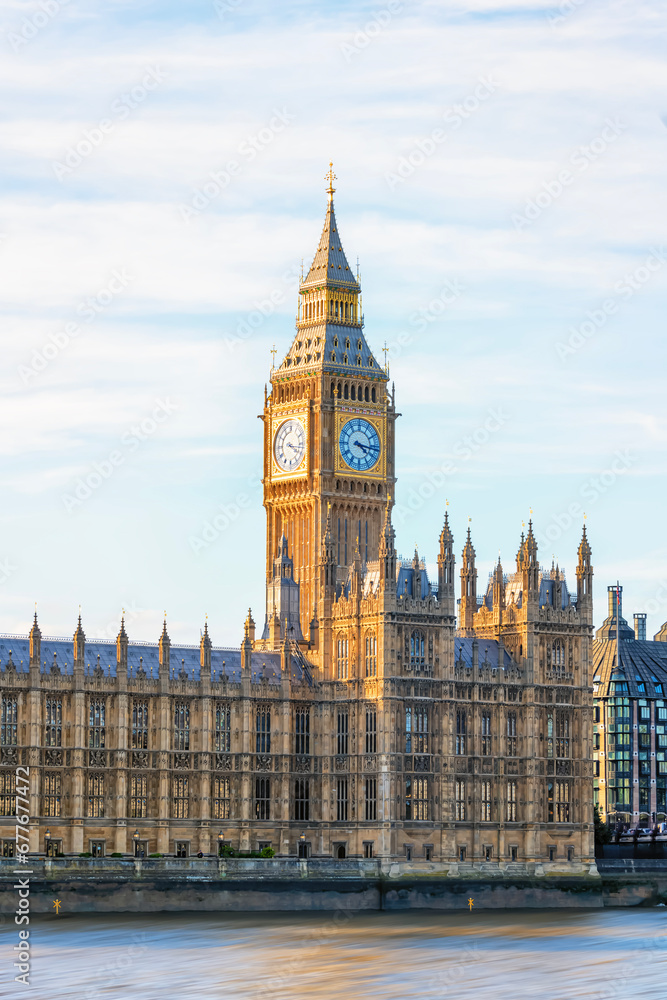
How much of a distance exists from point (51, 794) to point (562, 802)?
39789 mm

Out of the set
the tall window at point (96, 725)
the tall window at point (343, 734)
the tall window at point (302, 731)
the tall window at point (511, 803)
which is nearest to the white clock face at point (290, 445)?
the tall window at point (302, 731)

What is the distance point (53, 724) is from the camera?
154m

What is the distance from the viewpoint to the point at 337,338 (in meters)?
185

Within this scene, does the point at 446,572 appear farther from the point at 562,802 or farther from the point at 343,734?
the point at 562,802

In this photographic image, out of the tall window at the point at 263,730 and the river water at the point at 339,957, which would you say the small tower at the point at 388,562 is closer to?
the tall window at the point at 263,730

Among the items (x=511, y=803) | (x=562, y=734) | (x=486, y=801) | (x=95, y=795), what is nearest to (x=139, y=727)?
(x=95, y=795)

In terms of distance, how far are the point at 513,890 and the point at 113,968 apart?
53.3m

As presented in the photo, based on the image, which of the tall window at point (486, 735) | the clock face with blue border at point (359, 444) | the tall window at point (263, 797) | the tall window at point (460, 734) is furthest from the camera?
the clock face with blue border at point (359, 444)

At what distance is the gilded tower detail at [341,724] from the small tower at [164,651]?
6.3 inches

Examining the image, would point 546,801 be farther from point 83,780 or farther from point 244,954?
point 244,954

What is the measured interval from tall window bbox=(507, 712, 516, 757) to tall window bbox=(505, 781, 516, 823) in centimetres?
230

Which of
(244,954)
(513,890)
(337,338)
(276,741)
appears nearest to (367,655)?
(276,741)

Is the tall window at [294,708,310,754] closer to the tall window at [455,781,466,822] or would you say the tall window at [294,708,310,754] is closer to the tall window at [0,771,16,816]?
the tall window at [455,781,466,822]

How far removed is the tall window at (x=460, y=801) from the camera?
163250mm
